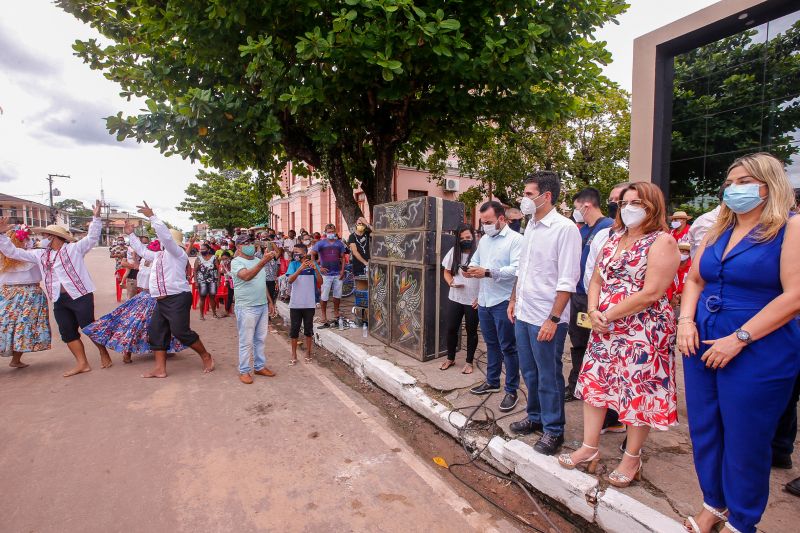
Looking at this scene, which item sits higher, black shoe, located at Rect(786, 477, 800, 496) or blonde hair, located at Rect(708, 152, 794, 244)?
blonde hair, located at Rect(708, 152, 794, 244)

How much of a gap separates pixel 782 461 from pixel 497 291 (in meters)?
2.34

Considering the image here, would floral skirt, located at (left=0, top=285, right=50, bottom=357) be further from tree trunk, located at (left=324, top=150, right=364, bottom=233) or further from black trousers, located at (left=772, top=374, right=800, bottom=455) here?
black trousers, located at (left=772, top=374, right=800, bottom=455)

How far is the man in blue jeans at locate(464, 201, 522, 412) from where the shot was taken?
3896 millimetres

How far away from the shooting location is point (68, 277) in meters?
5.23

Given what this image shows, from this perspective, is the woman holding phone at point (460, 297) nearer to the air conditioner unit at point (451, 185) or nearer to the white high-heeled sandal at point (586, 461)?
the white high-heeled sandal at point (586, 461)

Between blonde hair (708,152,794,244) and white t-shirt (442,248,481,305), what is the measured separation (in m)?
2.98

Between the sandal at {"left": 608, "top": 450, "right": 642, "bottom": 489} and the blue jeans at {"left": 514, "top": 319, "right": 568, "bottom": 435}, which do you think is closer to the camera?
the sandal at {"left": 608, "top": 450, "right": 642, "bottom": 489}

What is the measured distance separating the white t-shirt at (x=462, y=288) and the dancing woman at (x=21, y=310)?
5.47m

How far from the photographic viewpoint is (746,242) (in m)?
2.04

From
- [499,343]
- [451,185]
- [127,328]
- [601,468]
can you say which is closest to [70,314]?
[127,328]

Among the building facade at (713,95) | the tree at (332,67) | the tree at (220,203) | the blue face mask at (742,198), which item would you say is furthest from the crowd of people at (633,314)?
the tree at (220,203)

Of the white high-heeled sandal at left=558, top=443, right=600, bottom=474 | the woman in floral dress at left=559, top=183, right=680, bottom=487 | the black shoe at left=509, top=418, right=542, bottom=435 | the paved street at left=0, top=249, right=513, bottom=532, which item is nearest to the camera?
the woman in floral dress at left=559, top=183, right=680, bottom=487

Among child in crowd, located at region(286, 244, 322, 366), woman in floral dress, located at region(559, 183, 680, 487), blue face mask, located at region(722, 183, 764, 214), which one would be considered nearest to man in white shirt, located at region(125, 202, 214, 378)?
child in crowd, located at region(286, 244, 322, 366)

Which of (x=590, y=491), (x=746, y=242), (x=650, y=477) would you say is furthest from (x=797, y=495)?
(x=746, y=242)
